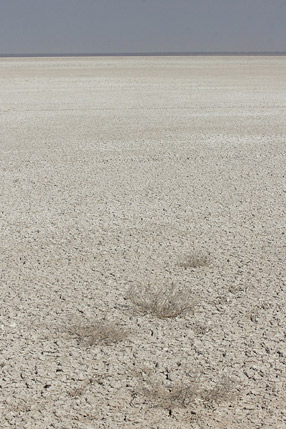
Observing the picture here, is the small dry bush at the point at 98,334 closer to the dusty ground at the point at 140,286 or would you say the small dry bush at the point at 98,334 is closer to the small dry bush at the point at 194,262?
the dusty ground at the point at 140,286

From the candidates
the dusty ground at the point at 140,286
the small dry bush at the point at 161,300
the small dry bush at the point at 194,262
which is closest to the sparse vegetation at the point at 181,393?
the dusty ground at the point at 140,286

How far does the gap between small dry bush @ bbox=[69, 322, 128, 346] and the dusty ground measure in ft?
0.03

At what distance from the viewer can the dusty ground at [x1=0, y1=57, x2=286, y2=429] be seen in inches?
126

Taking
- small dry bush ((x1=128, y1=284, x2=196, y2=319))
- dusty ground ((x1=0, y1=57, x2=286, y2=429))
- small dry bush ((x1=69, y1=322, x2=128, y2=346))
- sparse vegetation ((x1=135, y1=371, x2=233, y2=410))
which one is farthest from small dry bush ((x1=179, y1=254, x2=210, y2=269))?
A: sparse vegetation ((x1=135, y1=371, x2=233, y2=410))

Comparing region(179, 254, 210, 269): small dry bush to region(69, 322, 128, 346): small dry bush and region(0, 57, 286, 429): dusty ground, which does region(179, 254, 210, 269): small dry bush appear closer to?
region(0, 57, 286, 429): dusty ground

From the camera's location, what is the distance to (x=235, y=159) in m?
10.5

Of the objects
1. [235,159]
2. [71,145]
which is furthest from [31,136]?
[235,159]

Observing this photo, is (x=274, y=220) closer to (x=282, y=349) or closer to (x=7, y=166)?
(x=282, y=349)

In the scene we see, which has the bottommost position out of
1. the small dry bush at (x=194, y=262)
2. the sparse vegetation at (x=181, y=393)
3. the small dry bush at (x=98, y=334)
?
the small dry bush at (x=194, y=262)

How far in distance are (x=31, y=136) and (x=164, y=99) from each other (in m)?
10.6

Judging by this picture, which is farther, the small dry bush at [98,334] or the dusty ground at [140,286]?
the small dry bush at [98,334]

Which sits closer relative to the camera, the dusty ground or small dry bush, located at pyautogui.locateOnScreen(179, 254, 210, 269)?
the dusty ground

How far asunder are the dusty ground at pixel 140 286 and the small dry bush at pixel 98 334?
10mm

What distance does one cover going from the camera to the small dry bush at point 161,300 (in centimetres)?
426
